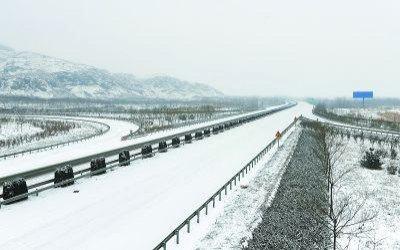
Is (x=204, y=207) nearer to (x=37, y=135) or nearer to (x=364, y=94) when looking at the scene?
(x=37, y=135)

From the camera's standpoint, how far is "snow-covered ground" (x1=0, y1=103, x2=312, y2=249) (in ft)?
53.6

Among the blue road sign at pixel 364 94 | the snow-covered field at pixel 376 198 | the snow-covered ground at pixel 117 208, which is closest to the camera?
the snow-covered ground at pixel 117 208

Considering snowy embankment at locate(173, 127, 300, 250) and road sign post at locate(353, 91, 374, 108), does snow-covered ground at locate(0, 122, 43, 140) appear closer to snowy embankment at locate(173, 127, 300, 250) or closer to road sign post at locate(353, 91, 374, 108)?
snowy embankment at locate(173, 127, 300, 250)

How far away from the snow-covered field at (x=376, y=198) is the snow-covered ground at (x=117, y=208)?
914 centimetres

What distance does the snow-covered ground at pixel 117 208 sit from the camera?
16.3 metres

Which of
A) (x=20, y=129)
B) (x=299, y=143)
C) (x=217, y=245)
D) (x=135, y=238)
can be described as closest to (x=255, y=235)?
(x=217, y=245)

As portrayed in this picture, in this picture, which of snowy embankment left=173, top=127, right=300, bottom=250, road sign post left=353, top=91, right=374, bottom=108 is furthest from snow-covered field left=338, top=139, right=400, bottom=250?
road sign post left=353, top=91, right=374, bottom=108

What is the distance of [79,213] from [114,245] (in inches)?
174

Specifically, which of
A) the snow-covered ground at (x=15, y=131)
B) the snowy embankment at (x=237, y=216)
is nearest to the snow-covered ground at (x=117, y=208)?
the snowy embankment at (x=237, y=216)

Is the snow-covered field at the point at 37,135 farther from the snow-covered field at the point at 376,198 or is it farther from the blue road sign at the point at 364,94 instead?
the blue road sign at the point at 364,94

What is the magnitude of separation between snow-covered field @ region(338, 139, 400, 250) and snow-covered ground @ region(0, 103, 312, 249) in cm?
914

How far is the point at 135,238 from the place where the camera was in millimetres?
16781

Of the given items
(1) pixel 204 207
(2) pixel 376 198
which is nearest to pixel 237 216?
(1) pixel 204 207

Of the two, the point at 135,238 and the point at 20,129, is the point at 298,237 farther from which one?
the point at 20,129
